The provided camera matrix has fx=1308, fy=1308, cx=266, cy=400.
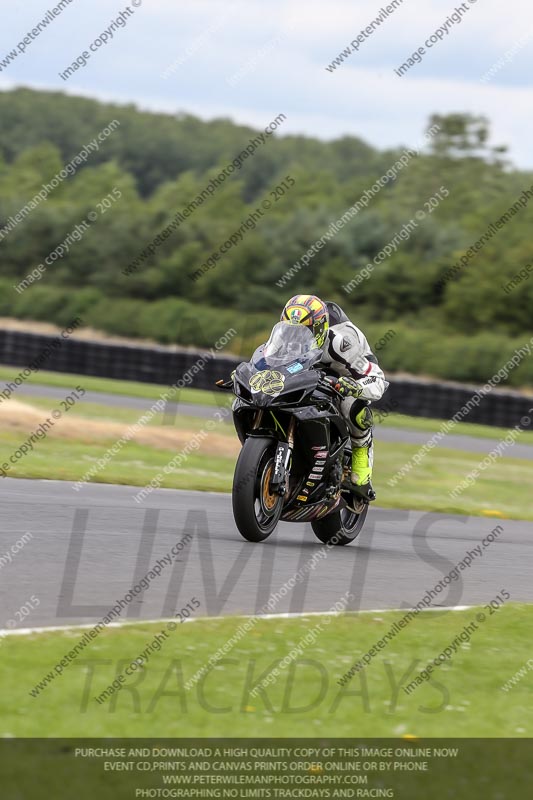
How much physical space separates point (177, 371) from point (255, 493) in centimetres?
2125

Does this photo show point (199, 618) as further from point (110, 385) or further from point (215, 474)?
point (110, 385)

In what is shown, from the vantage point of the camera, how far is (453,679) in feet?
19.9

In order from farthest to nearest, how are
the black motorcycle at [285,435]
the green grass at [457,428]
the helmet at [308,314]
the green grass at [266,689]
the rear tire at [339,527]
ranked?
the green grass at [457,428], the rear tire at [339,527], the helmet at [308,314], the black motorcycle at [285,435], the green grass at [266,689]

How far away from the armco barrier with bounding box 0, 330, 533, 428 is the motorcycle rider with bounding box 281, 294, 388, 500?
59.7ft

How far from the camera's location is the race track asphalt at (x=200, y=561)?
700cm

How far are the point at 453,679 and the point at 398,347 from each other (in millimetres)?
36623

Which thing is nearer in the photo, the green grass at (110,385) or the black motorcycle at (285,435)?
the black motorcycle at (285,435)

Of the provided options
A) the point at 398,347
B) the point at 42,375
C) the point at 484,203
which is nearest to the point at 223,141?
the point at 484,203

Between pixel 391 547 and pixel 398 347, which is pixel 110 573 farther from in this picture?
pixel 398 347

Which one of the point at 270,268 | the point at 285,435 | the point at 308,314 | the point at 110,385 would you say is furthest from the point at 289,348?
the point at 270,268

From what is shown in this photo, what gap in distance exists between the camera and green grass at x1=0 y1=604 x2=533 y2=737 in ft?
16.2

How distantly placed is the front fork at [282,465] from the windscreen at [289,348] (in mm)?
418

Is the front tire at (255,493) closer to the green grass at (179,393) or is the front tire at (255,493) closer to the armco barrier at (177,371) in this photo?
the green grass at (179,393)

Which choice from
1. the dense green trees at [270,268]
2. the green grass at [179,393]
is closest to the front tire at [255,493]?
the green grass at [179,393]
